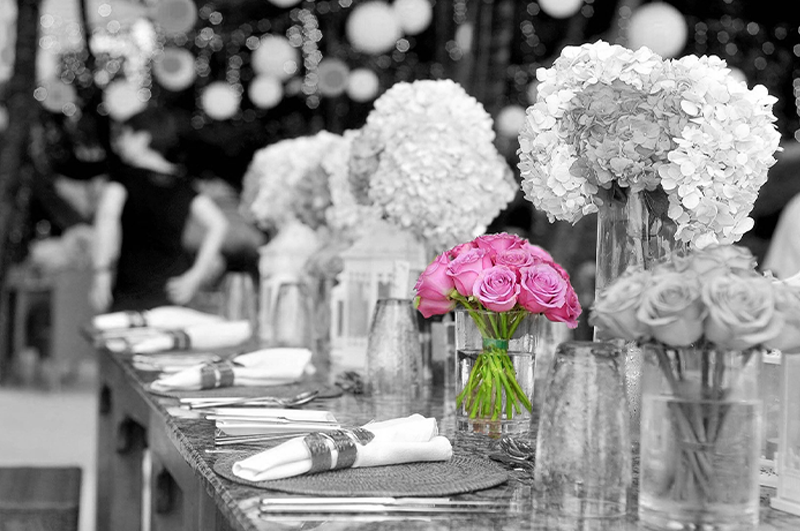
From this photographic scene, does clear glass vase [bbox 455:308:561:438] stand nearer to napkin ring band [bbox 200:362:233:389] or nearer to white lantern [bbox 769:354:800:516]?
white lantern [bbox 769:354:800:516]

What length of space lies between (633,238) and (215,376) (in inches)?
33.8

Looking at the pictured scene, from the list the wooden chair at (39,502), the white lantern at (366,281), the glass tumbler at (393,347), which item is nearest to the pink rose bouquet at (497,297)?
the glass tumbler at (393,347)

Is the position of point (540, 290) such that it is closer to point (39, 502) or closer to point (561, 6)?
point (39, 502)

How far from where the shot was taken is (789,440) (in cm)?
105

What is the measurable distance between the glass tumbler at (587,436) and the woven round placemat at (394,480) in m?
0.11

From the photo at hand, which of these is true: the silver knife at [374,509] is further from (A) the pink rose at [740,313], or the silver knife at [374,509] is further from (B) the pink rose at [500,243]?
(B) the pink rose at [500,243]

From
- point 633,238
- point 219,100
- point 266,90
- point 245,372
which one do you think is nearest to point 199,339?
point 245,372

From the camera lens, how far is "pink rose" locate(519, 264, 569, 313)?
1437mm

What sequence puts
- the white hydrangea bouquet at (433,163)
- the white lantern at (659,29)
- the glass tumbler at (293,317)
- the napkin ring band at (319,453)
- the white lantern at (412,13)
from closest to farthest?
1. the napkin ring band at (319,453)
2. the white hydrangea bouquet at (433,163)
3. the glass tumbler at (293,317)
4. the white lantern at (659,29)
5. the white lantern at (412,13)

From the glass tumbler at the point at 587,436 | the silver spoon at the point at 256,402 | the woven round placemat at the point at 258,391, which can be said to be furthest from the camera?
the woven round placemat at the point at 258,391

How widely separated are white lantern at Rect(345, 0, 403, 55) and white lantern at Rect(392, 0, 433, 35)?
5.5 inches

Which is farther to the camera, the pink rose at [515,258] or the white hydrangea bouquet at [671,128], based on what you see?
the pink rose at [515,258]

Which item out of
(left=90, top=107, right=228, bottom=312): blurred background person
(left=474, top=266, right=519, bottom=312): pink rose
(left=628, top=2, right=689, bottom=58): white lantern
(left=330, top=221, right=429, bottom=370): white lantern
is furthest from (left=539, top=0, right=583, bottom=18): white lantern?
(left=474, top=266, right=519, bottom=312): pink rose

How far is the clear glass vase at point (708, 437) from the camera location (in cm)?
91
